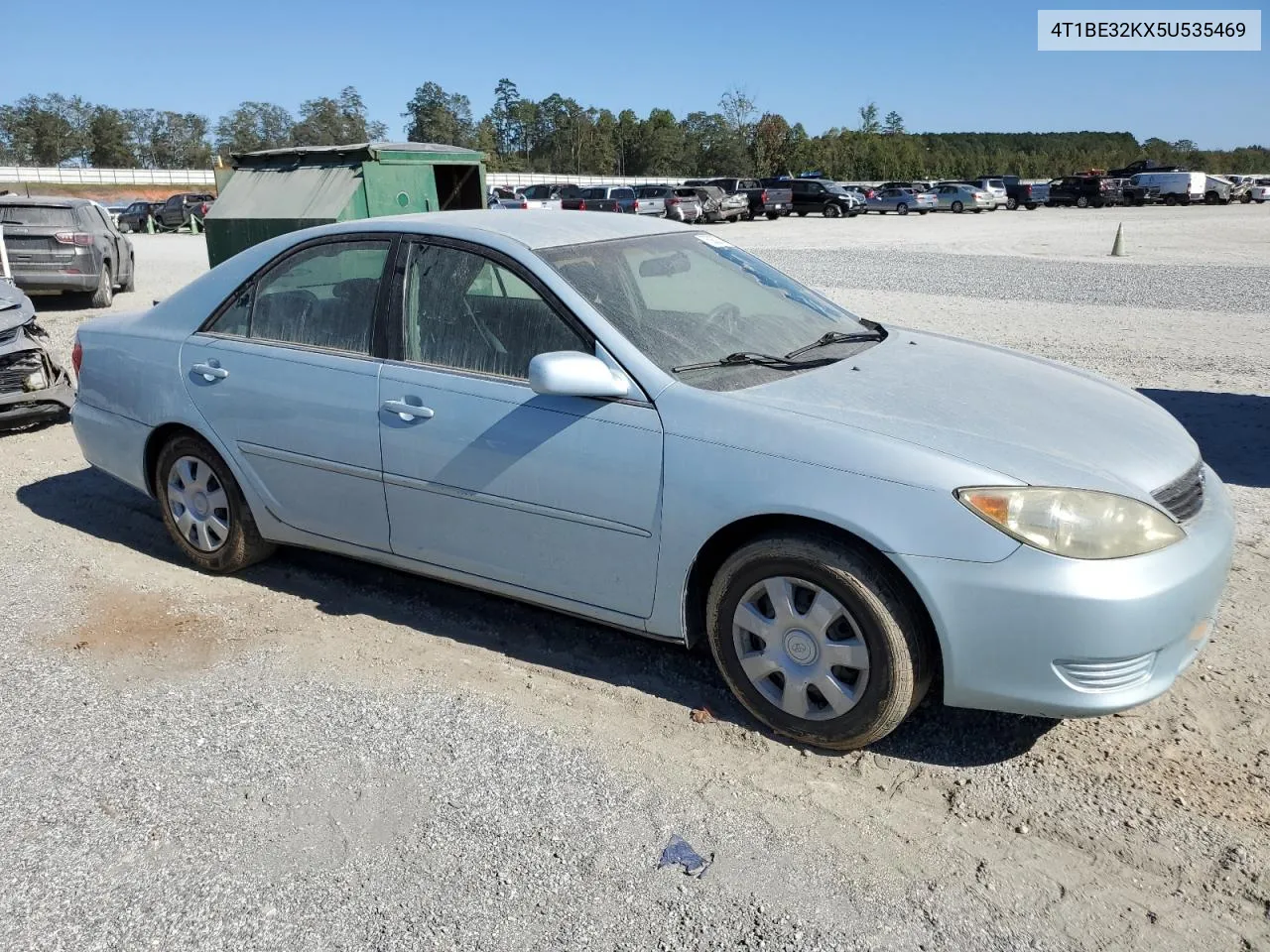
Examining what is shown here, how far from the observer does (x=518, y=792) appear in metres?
3.10

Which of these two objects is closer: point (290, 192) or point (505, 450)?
point (505, 450)

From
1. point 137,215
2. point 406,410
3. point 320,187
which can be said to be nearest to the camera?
point 406,410

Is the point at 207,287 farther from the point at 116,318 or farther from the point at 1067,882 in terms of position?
the point at 1067,882

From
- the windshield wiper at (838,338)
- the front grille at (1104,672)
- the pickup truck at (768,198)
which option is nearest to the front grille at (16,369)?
the windshield wiper at (838,338)

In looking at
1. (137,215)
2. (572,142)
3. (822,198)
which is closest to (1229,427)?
(822,198)

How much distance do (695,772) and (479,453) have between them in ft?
4.44

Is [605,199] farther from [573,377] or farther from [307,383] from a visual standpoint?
[573,377]

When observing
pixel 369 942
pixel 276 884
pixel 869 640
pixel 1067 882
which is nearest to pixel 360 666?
pixel 276 884

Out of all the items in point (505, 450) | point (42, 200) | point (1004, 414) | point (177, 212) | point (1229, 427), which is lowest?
point (1229, 427)

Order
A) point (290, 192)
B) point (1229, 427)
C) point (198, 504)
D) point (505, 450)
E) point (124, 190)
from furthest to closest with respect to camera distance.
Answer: point (124, 190) < point (290, 192) < point (1229, 427) < point (198, 504) < point (505, 450)

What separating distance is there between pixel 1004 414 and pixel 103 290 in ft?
46.8

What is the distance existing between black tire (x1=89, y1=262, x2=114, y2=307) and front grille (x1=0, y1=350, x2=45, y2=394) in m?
7.68

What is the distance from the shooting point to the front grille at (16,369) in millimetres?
7176

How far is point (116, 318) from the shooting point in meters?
5.15
